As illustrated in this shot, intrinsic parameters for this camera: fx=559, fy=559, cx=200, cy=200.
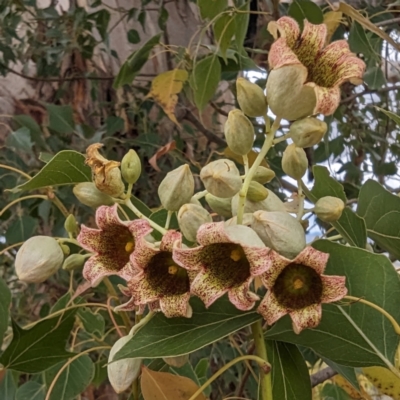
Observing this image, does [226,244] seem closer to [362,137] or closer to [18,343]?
[18,343]

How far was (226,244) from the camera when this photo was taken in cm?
30

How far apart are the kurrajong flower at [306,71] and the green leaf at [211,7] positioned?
0.31 m

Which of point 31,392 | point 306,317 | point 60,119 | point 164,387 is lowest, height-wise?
point 31,392

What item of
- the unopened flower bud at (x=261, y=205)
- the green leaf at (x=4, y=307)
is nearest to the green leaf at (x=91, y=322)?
the green leaf at (x=4, y=307)

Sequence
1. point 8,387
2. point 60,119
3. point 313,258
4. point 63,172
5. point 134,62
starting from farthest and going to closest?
point 60,119 < point 134,62 < point 8,387 < point 63,172 < point 313,258

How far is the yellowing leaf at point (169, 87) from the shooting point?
0.93 meters

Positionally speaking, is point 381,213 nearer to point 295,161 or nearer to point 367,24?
point 295,161

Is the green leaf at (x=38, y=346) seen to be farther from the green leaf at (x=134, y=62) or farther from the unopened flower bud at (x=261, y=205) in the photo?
the green leaf at (x=134, y=62)

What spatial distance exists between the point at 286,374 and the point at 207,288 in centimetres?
11

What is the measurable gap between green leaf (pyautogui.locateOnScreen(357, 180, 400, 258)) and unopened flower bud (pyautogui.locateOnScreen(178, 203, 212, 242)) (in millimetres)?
143

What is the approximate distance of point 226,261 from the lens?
32 centimetres

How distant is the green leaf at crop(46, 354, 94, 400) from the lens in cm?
58

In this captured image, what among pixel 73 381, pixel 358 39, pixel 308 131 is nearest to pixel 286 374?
pixel 308 131

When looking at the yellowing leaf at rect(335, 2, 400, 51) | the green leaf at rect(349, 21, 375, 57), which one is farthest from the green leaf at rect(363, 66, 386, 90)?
the yellowing leaf at rect(335, 2, 400, 51)
